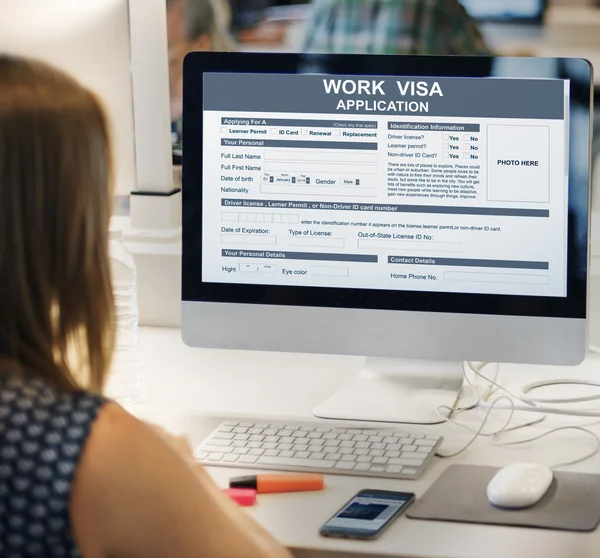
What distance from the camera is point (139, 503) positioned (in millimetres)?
820

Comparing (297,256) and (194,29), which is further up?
(194,29)

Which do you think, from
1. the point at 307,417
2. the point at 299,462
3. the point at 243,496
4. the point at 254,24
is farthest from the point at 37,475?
the point at 254,24

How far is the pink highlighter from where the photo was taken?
3.63ft

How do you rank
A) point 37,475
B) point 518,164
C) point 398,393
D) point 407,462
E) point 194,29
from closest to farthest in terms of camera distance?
point 37,475 → point 407,462 → point 518,164 → point 398,393 → point 194,29

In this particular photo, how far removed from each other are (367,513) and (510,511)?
0.14 meters

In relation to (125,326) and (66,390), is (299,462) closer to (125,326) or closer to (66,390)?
(66,390)

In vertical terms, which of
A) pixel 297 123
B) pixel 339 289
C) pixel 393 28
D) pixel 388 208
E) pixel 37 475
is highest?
pixel 393 28

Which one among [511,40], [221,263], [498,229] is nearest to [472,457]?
[498,229]

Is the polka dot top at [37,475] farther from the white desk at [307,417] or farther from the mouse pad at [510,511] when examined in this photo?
the mouse pad at [510,511]

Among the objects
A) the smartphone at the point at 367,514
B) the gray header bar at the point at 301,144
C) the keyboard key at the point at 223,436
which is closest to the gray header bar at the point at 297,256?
the gray header bar at the point at 301,144

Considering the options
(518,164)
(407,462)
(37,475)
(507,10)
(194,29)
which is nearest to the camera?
(37,475)

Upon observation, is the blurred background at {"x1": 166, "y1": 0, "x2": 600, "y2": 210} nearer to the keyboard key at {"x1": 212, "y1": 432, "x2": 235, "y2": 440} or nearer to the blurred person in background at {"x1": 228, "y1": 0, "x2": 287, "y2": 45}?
the blurred person in background at {"x1": 228, "y1": 0, "x2": 287, "y2": 45}

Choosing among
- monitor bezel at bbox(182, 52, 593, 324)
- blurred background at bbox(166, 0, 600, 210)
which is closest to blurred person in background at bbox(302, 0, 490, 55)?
blurred background at bbox(166, 0, 600, 210)

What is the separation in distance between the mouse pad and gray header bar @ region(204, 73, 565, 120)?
0.45m
